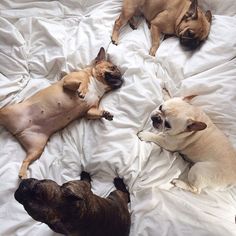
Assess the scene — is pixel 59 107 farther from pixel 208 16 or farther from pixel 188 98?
pixel 208 16

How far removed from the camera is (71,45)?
232 cm

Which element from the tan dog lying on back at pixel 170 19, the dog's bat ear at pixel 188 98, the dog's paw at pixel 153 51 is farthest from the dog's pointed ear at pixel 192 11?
the dog's bat ear at pixel 188 98

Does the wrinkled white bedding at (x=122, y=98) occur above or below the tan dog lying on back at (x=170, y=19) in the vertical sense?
below

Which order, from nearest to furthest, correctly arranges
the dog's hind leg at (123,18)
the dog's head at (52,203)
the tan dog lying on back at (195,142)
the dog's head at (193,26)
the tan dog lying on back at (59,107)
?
the dog's head at (52,203) → the tan dog lying on back at (195,142) → the tan dog lying on back at (59,107) → the dog's head at (193,26) → the dog's hind leg at (123,18)

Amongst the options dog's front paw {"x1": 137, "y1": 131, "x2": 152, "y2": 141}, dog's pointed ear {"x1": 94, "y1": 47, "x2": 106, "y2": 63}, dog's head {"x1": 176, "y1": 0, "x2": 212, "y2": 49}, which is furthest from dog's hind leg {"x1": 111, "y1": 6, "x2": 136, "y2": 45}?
dog's front paw {"x1": 137, "y1": 131, "x2": 152, "y2": 141}

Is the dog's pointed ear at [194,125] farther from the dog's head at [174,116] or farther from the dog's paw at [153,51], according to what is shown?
the dog's paw at [153,51]

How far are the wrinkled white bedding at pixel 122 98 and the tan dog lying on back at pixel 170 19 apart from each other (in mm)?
54

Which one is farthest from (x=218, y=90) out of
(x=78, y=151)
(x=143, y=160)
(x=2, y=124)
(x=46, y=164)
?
(x=2, y=124)

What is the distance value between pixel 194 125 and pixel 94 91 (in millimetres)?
649

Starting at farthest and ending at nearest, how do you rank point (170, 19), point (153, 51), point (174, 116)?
point (170, 19) → point (153, 51) → point (174, 116)

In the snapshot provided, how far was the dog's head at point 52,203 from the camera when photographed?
5.01 feet

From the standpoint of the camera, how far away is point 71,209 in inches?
61.3

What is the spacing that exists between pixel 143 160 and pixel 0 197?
0.73 m

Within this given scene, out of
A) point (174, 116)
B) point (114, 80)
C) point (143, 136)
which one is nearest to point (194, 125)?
point (174, 116)
